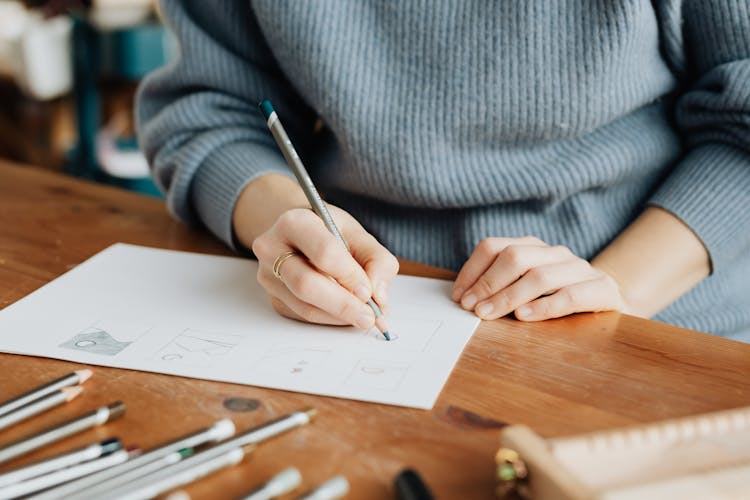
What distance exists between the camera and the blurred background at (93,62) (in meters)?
2.22

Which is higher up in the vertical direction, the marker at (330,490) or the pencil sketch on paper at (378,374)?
the marker at (330,490)

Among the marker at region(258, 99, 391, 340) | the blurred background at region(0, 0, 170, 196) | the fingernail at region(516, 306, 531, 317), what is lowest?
the blurred background at region(0, 0, 170, 196)

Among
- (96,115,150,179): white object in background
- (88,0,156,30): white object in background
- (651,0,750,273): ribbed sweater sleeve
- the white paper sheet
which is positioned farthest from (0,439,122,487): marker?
(88,0,156,30): white object in background

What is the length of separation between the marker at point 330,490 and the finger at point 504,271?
Answer: 0.24 metres

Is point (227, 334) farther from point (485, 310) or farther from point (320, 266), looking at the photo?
point (485, 310)

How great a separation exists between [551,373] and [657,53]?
415mm

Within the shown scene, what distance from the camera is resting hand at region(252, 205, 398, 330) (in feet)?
1.83

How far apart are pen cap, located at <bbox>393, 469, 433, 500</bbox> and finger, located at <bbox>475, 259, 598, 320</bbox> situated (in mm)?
214

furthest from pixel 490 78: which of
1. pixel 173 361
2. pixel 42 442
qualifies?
pixel 42 442

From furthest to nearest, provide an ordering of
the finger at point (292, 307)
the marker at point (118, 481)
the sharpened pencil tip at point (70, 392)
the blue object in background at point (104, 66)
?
1. the blue object in background at point (104, 66)
2. the finger at point (292, 307)
3. the sharpened pencil tip at point (70, 392)
4. the marker at point (118, 481)

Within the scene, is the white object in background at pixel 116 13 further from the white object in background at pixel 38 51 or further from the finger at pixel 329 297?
the finger at pixel 329 297

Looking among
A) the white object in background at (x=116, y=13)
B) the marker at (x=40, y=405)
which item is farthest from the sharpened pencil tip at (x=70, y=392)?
the white object in background at (x=116, y=13)

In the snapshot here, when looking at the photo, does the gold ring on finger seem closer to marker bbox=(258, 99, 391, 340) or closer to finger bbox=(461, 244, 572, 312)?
marker bbox=(258, 99, 391, 340)

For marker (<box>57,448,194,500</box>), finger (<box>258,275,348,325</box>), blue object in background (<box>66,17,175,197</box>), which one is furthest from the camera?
blue object in background (<box>66,17,175,197</box>)
